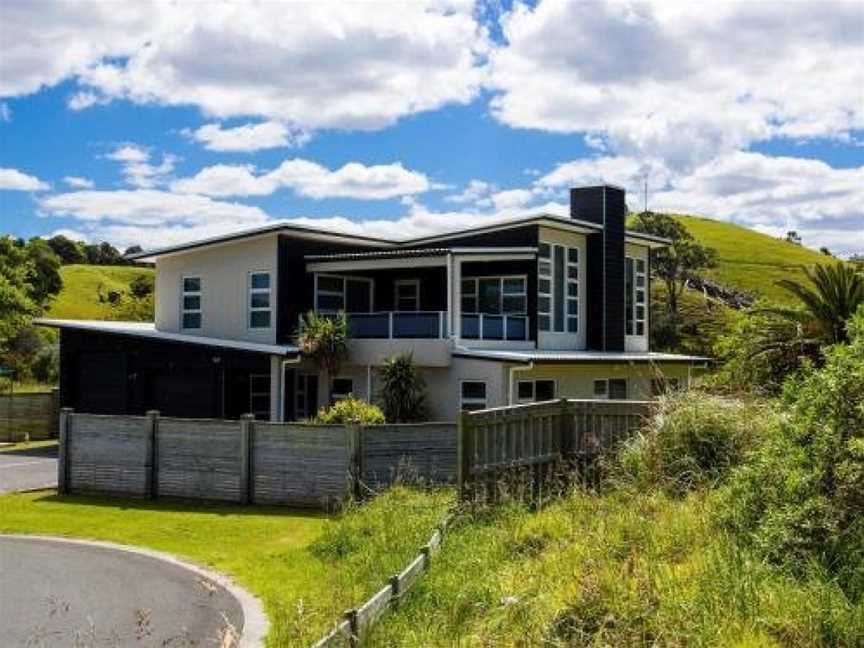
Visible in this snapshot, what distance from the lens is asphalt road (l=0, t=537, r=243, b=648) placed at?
33.3 ft

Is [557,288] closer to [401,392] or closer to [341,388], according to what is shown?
[341,388]

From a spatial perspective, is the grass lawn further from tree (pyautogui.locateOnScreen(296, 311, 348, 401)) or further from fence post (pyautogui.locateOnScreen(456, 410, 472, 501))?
tree (pyautogui.locateOnScreen(296, 311, 348, 401))

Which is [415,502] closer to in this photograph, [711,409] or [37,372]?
[711,409]

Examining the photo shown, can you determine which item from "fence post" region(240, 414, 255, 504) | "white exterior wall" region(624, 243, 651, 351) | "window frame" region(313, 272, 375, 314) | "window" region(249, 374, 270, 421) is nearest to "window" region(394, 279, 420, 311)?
"window frame" region(313, 272, 375, 314)

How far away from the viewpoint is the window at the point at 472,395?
2722cm

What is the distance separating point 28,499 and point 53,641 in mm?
11074

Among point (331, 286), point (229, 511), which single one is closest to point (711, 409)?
point (229, 511)

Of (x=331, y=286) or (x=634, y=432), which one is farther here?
(x=331, y=286)

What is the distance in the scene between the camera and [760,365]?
2053cm

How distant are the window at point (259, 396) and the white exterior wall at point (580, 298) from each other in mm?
8488

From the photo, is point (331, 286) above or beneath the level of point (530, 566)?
above

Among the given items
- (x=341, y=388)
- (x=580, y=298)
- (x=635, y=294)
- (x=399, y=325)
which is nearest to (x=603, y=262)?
(x=580, y=298)

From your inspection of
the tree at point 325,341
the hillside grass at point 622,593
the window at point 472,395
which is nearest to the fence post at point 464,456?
the hillside grass at point 622,593

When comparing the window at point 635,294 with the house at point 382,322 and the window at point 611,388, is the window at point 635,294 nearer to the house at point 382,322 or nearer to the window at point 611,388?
the house at point 382,322
